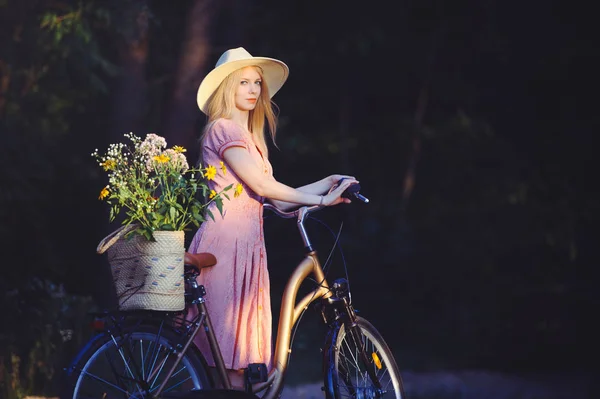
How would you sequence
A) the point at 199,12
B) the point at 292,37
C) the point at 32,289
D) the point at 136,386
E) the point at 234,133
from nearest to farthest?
1. the point at 136,386
2. the point at 234,133
3. the point at 32,289
4. the point at 199,12
5. the point at 292,37

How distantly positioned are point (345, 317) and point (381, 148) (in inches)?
430

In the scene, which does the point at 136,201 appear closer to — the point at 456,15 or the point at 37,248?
the point at 37,248

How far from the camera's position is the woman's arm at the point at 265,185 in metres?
5.12

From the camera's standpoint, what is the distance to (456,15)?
15.5 meters

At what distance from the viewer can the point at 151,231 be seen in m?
4.54

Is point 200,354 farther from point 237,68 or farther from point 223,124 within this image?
point 237,68

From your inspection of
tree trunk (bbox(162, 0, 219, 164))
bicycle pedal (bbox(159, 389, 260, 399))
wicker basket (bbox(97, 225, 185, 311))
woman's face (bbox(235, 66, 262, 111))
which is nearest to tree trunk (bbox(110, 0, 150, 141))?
tree trunk (bbox(162, 0, 219, 164))

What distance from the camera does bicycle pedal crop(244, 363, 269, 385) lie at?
5.12 m

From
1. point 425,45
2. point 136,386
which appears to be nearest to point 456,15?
point 425,45

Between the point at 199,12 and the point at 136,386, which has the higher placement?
the point at 199,12

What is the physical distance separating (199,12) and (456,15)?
6.74m

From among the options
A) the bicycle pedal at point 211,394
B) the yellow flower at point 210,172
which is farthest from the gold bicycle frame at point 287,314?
the yellow flower at point 210,172

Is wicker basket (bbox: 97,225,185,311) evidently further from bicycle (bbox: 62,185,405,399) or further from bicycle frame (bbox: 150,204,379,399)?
bicycle frame (bbox: 150,204,379,399)

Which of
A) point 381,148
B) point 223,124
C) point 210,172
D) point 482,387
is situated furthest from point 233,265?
→ point 381,148
